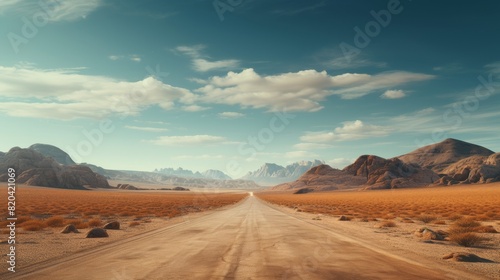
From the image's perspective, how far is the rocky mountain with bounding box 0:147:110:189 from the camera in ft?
465

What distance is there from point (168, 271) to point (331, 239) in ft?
27.8

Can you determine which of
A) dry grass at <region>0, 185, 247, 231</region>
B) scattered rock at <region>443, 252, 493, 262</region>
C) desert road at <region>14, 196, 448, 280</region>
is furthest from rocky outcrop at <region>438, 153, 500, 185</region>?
desert road at <region>14, 196, 448, 280</region>

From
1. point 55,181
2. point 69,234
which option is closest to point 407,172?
point 55,181

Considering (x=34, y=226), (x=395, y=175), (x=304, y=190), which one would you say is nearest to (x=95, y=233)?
(x=34, y=226)

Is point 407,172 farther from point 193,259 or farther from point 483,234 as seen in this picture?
point 193,259

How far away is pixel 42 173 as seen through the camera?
143375 mm

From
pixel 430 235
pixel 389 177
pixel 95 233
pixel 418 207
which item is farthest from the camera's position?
pixel 389 177

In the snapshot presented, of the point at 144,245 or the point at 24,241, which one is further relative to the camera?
the point at 24,241

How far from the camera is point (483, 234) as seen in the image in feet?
52.5

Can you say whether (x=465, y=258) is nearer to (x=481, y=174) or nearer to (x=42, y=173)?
(x=481, y=174)

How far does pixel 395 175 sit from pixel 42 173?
7002 inches

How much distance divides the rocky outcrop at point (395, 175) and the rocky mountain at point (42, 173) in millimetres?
147945

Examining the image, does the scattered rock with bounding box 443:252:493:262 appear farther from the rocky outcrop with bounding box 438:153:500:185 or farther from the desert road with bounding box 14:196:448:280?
the rocky outcrop with bounding box 438:153:500:185

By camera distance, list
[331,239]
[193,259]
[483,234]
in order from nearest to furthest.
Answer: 1. [193,259]
2. [331,239]
3. [483,234]
